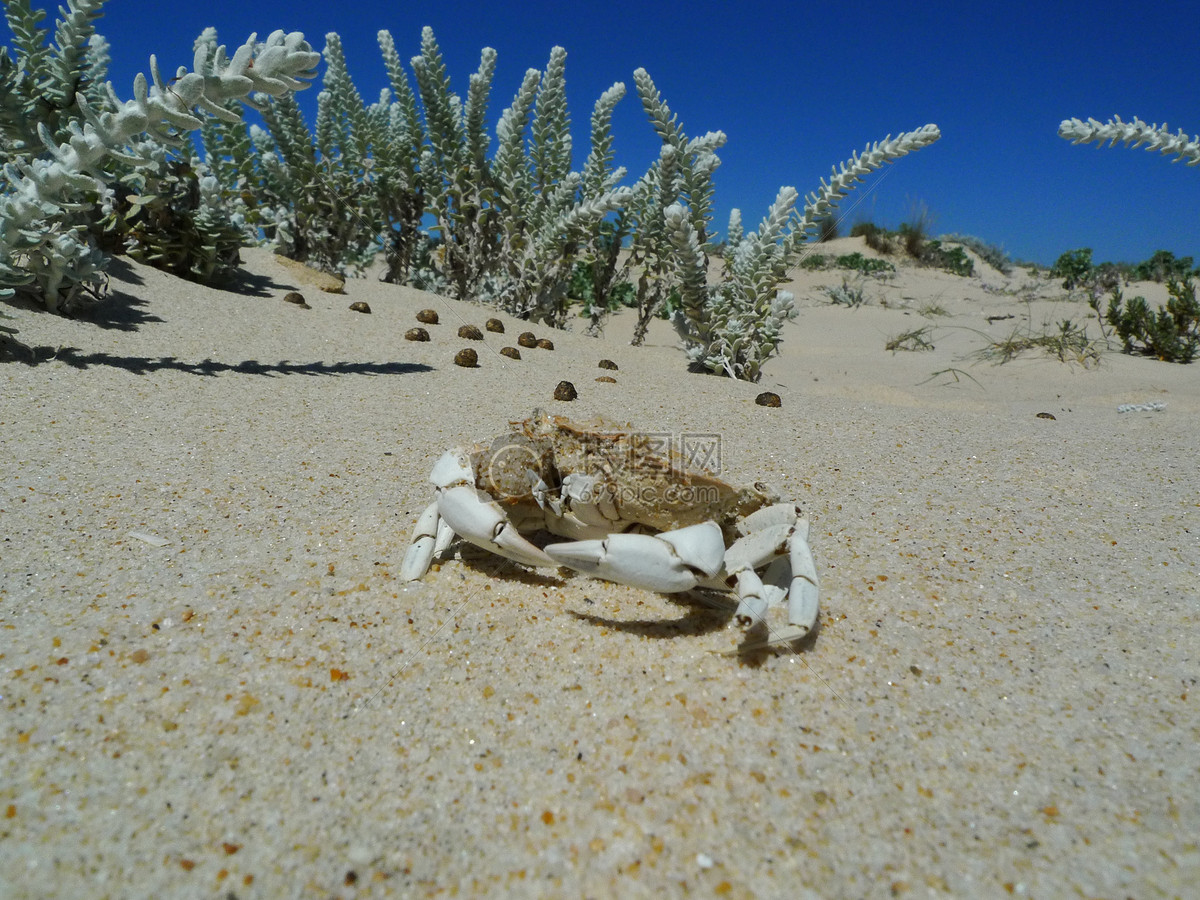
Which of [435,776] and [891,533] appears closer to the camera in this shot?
Answer: [435,776]

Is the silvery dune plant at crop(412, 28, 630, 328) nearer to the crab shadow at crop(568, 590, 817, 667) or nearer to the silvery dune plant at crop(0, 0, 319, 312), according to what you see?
the silvery dune plant at crop(0, 0, 319, 312)

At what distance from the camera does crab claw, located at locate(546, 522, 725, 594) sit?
1.68 meters

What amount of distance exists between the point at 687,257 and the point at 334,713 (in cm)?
443

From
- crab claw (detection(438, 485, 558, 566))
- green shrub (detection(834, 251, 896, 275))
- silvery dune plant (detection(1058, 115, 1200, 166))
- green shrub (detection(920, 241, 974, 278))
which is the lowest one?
crab claw (detection(438, 485, 558, 566))

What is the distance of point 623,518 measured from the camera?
75.5 inches

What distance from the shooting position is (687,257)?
5148mm

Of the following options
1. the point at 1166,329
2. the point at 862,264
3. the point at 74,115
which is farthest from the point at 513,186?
the point at 862,264

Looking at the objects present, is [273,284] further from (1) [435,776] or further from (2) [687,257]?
(1) [435,776]

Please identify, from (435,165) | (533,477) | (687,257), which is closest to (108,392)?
(533,477)

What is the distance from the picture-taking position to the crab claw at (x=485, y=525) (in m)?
1.87

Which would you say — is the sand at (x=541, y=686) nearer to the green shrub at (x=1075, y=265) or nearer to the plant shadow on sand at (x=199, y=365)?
the plant shadow on sand at (x=199, y=365)

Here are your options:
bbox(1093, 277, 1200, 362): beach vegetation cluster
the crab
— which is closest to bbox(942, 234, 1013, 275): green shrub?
bbox(1093, 277, 1200, 362): beach vegetation cluster

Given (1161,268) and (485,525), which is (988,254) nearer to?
(1161,268)

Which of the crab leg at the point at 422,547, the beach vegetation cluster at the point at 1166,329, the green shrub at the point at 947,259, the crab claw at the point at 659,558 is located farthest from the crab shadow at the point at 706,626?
the green shrub at the point at 947,259
